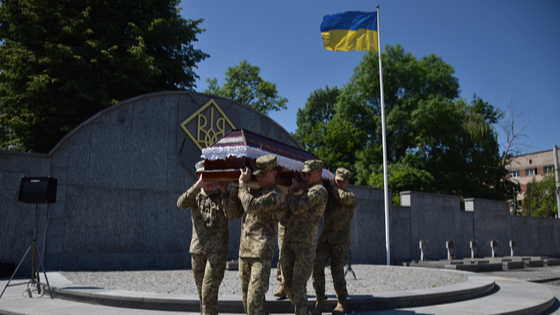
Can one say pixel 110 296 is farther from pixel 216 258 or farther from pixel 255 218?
pixel 255 218

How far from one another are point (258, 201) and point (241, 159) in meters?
0.87

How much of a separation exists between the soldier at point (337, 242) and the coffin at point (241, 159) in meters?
0.49

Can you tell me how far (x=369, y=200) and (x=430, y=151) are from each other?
58.6ft

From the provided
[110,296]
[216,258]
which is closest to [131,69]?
[110,296]

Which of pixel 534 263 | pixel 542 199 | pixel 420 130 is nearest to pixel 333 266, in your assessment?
pixel 534 263

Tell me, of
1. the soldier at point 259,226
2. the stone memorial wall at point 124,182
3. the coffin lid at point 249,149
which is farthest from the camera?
the stone memorial wall at point 124,182

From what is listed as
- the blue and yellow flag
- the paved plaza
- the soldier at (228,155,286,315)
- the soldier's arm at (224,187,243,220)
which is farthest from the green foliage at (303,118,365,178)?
the soldier at (228,155,286,315)

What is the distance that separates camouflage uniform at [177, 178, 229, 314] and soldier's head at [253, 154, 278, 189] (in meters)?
0.78

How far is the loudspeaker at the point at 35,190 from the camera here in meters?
7.81

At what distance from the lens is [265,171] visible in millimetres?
4633

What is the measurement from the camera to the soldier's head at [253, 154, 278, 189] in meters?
4.62

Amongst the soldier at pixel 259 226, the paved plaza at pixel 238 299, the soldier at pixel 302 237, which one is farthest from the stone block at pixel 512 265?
the soldier at pixel 259 226

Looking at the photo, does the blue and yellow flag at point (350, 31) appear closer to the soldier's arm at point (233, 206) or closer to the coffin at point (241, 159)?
the coffin at point (241, 159)

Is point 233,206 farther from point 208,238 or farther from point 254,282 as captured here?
point 254,282
